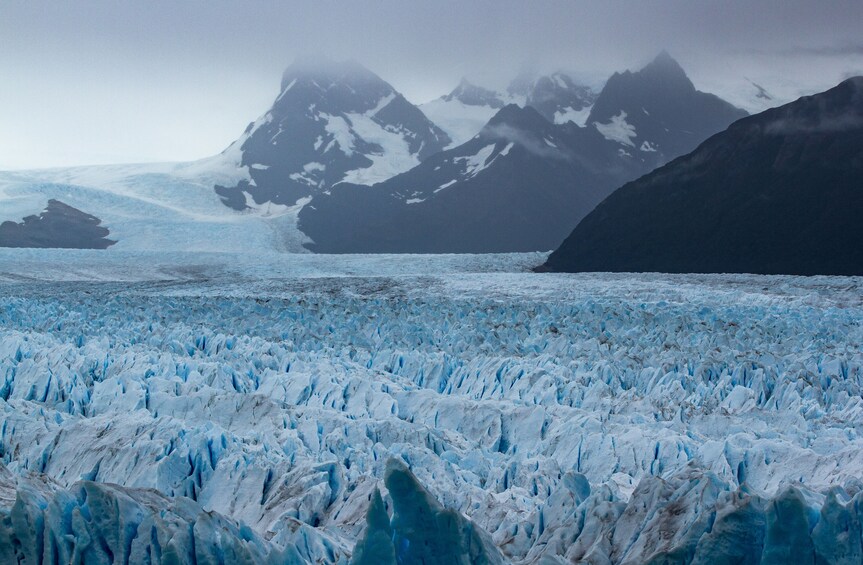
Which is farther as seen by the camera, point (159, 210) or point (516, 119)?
point (516, 119)

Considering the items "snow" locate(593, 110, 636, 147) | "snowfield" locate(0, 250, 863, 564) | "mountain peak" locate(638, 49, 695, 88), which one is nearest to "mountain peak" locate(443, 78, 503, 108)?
"mountain peak" locate(638, 49, 695, 88)

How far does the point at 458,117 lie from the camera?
96.0 metres

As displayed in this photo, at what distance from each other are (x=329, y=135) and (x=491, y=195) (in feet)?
93.6

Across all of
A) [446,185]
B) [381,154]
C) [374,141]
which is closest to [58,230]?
[446,185]

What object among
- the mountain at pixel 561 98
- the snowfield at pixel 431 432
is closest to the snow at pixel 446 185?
the mountain at pixel 561 98

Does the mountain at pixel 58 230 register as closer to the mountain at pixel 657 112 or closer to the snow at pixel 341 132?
the snow at pixel 341 132

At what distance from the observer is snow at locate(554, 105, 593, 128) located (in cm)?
8600

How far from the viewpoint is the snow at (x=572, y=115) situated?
86.0 m

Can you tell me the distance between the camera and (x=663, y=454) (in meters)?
6.99

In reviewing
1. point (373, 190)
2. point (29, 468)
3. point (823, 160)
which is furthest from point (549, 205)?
point (29, 468)

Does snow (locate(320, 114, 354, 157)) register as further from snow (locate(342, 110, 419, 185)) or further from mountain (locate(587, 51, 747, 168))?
mountain (locate(587, 51, 747, 168))

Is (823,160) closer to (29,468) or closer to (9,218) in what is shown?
(29,468)

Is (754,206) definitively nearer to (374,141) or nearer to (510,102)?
(374,141)

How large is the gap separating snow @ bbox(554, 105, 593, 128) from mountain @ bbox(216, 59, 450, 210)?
12.6 meters
